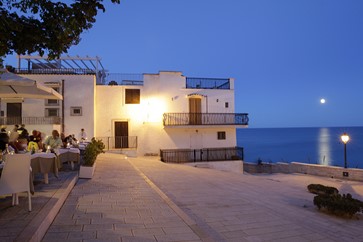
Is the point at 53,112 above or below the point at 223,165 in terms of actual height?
above

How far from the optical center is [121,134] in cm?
2080

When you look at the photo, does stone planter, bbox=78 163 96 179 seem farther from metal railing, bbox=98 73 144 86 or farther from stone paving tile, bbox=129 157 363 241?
metal railing, bbox=98 73 144 86

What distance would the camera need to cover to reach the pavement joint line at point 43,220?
137 inches

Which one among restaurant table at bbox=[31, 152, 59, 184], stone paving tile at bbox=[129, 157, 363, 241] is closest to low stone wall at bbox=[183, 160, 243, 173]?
stone paving tile at bbox=[129, 157, 363, 241]

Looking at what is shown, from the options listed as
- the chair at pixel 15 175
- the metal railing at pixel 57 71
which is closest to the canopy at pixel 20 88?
the chair at pixel 15 175

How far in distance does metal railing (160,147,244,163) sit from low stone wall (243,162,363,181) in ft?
6.85

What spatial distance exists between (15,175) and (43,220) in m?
0.85

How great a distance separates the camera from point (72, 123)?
19.5 m

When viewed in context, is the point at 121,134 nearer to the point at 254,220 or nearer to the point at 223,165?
the point at 223,165

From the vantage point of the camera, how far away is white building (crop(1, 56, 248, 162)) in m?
19.4

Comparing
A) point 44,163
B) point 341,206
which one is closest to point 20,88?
point 44,163

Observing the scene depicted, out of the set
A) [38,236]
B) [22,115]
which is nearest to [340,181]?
[38,236]

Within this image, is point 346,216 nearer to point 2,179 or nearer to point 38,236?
point 38,236

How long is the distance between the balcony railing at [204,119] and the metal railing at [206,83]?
2182 millimetres
